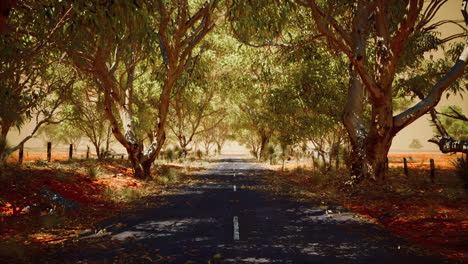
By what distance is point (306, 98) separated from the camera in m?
19.7

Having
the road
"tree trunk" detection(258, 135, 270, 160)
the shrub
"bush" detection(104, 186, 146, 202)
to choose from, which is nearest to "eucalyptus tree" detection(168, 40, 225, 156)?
"bush" detection(104, 186, 146, 202)

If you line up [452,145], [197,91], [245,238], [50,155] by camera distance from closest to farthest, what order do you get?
[452,145], [245,238], [50,155], [197,91]

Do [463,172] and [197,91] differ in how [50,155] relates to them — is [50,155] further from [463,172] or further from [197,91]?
[463,172]

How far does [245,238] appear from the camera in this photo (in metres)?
7.06

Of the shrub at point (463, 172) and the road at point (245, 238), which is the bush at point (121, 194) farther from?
the shrub at point (463, 172)

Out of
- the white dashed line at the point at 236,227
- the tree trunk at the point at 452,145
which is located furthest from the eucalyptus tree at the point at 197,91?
the tree trunk at the point at 452,145

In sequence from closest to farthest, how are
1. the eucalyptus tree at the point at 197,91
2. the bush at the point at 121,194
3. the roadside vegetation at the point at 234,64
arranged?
the roadside vegetation at the point at 234,64, the bush at the point at 121,194, the eucalyptus tree at the point at 197,91

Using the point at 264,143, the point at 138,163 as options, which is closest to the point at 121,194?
the point at 138,163

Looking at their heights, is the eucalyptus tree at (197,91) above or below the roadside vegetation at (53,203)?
above

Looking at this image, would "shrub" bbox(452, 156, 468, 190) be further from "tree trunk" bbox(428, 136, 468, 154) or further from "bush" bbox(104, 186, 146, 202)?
"bush" bbox(104, 186, 146, 202)

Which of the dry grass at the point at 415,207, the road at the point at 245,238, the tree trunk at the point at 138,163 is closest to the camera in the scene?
the road at the point at 245,238

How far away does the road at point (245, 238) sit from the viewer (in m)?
5.80

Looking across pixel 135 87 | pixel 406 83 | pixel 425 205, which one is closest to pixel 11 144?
pixel 135 87

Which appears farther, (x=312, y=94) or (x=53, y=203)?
(x=312, y=94)
